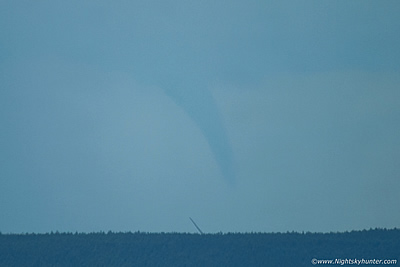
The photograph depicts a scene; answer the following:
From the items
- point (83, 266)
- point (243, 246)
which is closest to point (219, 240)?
point (243, 246)

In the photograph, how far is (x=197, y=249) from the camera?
36.3 m

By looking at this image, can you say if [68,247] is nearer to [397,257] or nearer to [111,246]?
[111,246]

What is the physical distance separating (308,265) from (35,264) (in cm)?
1225

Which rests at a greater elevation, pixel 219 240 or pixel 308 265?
pixel 219 240

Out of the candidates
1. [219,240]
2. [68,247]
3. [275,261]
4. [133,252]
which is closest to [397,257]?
[275,261]

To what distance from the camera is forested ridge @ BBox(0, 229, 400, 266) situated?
109ft

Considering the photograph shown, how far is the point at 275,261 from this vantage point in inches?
1321

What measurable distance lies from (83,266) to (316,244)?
10.3m

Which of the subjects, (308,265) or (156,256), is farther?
(156,256)

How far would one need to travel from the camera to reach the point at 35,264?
35375mm

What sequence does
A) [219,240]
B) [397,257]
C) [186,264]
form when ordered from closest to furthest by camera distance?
1. [397,257]
2. [186,264]
3. [219,240]

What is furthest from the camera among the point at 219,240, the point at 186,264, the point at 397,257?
the point at 219,240

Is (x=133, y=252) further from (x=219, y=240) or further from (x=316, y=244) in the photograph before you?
(x=316, y=244)

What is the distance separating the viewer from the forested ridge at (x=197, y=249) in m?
33.3
